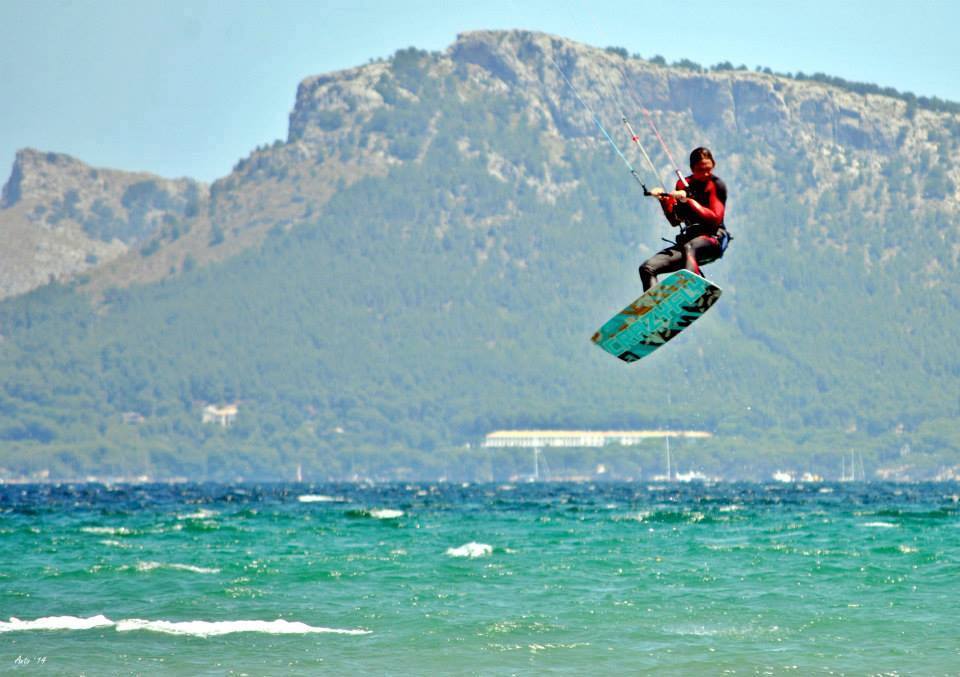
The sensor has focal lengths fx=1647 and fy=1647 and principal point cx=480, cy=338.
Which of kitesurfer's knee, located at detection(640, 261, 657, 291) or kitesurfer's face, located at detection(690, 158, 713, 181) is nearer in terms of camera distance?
kitesurfer's face, located at detection(690, 158, 713, 181)

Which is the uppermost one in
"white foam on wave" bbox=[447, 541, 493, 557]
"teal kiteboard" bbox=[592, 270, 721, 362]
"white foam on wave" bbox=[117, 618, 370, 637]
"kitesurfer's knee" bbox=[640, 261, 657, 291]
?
"kitesurfer's knee" bbox=[640, 261, 657, 291]

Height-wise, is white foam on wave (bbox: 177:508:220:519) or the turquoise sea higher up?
white foam on wave (bbox: 177:508:220:519)

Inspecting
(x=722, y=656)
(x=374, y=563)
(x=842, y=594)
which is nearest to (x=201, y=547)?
(x=374, y=563)

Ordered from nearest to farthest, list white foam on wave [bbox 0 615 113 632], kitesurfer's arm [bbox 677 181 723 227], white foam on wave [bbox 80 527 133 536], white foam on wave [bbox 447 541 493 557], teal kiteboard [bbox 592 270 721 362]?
1. kitesurfer's arm [bbox 677 181 723 227]
2. teal kiteboard [bbox 592 270 721 362]
3. white foam on wave [bbox 0 615 113 632]
4. white foam on wave [bbox 447 541 493 557]
5. white foam on wave [bbox 80 527 133 536]

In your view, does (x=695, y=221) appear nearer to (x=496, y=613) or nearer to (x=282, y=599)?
(x=496, y=613)

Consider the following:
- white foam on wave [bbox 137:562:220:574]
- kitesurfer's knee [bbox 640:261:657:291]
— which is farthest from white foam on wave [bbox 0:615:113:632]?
kitesurfer's knee [bbox 640:261:657:291]

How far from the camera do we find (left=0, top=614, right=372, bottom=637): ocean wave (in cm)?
3212

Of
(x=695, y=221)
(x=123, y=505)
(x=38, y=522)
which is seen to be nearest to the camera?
(x=695, y=221)

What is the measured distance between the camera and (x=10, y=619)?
33.7 meters

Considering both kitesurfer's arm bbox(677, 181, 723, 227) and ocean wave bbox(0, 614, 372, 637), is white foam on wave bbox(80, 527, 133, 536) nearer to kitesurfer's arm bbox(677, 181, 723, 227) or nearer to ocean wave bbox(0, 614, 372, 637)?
ocean wave bbox(0, 614, 372, 637)

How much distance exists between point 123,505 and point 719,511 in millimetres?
39513

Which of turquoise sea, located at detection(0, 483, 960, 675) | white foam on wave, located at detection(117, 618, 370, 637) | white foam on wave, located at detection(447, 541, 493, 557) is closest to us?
turquoise sea, located at detection(0, 483, 960, 675)

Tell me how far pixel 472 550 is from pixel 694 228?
93.8ft

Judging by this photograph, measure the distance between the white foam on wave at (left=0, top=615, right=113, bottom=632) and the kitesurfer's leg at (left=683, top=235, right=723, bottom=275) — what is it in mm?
15401
